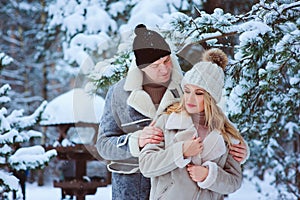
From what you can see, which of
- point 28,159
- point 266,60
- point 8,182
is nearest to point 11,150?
point 28,159

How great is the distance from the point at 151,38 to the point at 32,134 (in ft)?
10.1

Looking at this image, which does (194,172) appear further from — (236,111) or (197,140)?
(236,111)

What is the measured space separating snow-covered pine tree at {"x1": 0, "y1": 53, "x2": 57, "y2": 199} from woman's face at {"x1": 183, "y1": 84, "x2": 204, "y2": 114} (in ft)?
8.65

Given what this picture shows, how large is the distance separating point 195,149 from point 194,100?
20 centimetres

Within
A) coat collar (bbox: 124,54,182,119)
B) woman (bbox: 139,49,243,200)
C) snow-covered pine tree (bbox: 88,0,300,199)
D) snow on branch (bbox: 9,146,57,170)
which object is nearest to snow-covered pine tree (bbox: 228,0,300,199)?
snow-covered pine tree (bbox: 88,0,300,199)

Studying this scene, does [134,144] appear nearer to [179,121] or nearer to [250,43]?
[179,121]

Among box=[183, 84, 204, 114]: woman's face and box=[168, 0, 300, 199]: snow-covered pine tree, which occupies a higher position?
box=[168, 0, 300, 199]: snow-covered pine tree

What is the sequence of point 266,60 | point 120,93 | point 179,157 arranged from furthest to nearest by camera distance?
1. point 266,60
2. point 120,93
3. point 179,157

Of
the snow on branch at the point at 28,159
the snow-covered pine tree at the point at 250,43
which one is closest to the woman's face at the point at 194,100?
the snow-covered pine tree at the point at 250,43

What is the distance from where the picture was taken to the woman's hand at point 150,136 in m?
2.11

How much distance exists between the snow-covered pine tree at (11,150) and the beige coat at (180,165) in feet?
8.36

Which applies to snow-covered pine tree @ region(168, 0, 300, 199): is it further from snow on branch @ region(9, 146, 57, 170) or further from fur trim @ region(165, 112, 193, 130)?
snow on branch @ region(9, 146, 57, 170)

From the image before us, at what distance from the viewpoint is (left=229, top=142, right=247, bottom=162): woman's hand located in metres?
2.18

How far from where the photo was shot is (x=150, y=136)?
2115 mm
